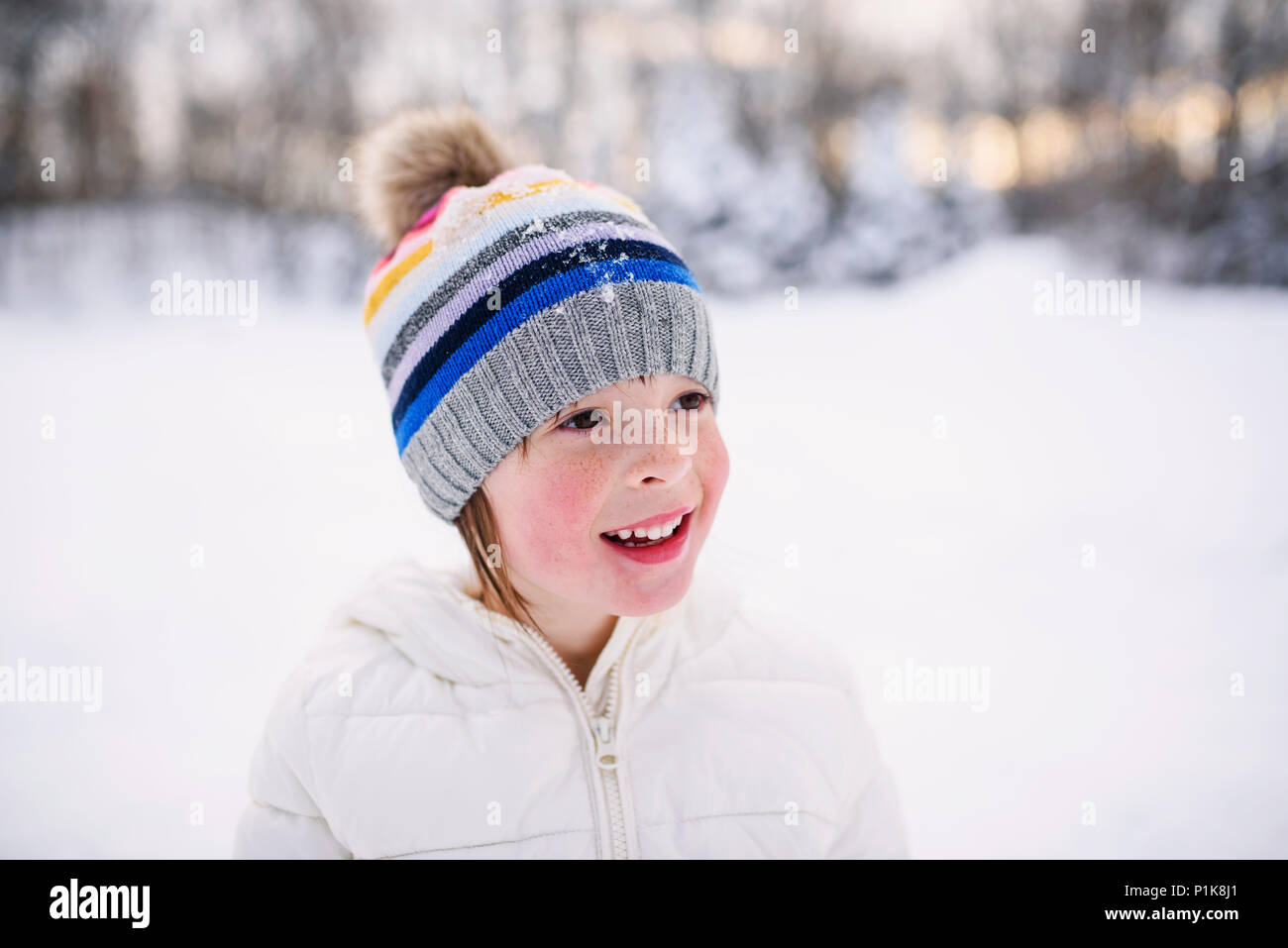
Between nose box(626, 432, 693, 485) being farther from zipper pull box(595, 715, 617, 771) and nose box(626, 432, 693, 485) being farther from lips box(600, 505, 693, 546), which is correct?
zipper pull box(595, 715, 617, 771)

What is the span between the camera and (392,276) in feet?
2.73

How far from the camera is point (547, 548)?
74 centimetres

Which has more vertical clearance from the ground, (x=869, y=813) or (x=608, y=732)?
(x=608, y=732)

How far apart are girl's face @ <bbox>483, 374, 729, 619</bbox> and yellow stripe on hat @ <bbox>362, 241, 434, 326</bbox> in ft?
0.75

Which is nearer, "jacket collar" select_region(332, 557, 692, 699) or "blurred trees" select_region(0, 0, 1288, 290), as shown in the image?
"jacket collar" select_region(332, 557, 692, 699)

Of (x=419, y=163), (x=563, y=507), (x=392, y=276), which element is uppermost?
(x=419, y=163)

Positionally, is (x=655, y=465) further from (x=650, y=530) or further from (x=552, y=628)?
(x=552, y=628)

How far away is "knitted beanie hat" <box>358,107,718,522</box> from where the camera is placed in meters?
0.73

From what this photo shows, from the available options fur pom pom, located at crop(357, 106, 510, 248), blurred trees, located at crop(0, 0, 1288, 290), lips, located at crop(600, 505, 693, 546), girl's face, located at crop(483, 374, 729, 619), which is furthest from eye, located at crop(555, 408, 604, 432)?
blurred trees, located at crop(0, 0, 1288, 290)

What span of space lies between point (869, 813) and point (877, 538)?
114 cm

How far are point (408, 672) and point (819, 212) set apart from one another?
9.29 feet

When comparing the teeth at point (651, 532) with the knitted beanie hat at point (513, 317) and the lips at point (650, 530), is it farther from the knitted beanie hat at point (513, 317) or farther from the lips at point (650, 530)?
the knitted beanie hat at point (513, 317)

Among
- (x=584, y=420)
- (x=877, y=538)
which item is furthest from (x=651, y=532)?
(x=877, y=538)
